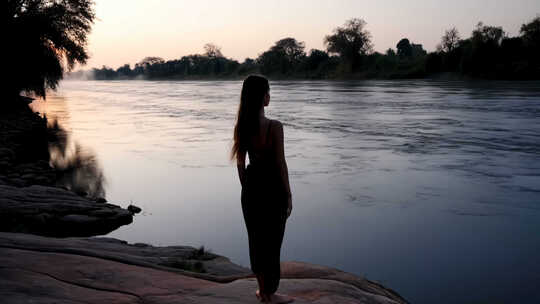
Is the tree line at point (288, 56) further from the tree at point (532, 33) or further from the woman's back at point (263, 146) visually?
the woman's back at point (263, 146)

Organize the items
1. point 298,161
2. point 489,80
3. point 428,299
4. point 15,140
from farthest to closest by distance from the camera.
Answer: point 489,80 → point 15,140 → point 298,161 → point 428,299

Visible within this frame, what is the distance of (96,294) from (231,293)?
1.14 meters

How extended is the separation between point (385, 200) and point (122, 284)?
288 inches

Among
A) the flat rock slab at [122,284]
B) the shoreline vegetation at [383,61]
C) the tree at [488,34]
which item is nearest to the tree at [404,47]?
the shoreline vegetation at [383,61]

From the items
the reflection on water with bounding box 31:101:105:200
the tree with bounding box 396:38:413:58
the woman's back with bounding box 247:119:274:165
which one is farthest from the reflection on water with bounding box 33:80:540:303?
the tree with bounding box 396:38:413:58

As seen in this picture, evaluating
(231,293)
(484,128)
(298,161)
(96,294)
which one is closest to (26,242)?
(96,294)

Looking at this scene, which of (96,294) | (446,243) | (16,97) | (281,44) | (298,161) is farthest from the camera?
(281,44)

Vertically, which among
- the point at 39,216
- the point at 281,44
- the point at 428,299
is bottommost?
the point at 428,299

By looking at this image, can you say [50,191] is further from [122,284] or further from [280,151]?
[280,151]

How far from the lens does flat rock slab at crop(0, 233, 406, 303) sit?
4.07m

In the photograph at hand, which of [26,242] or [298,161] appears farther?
[298,161]

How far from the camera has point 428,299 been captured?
6512 millimetres

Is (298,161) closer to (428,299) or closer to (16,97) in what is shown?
(428,299)

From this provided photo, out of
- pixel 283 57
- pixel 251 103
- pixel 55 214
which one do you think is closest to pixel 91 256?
pixel 251 103
